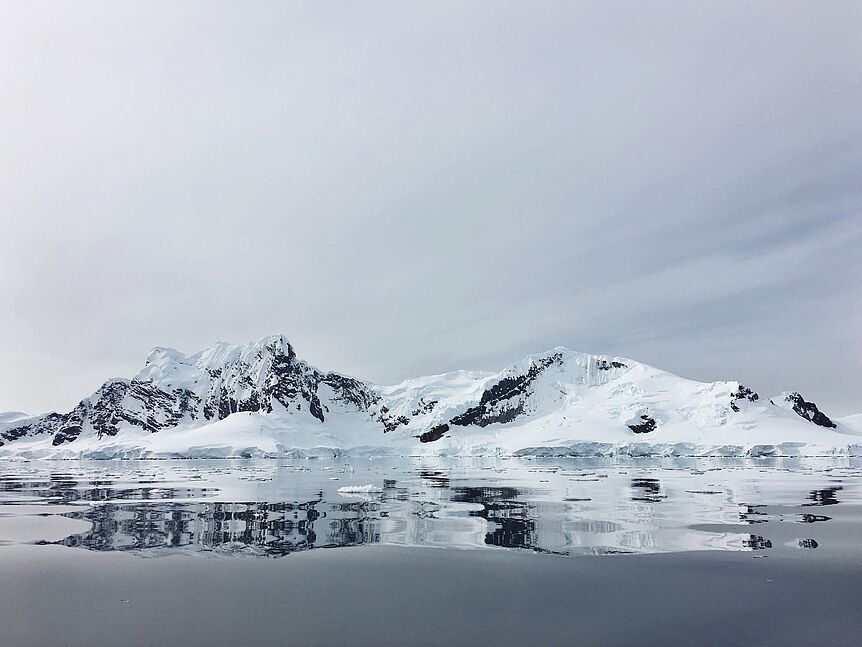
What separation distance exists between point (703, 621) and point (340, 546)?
10.4 meters

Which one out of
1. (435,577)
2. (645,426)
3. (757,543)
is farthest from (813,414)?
(435,577)

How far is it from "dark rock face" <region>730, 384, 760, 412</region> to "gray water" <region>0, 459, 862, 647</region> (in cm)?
16708

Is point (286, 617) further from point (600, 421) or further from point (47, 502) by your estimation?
point (600, 421)

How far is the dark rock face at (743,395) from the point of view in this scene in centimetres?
17262

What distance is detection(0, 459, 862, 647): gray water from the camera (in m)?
9.30

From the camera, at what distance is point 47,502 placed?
30.6 metres

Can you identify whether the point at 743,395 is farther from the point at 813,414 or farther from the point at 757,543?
the point at 757,543

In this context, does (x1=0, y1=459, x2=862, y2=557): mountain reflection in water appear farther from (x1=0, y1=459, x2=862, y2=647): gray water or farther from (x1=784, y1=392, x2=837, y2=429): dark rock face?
(x1=784, y1=392, x2=837, y2=429): dark rock face

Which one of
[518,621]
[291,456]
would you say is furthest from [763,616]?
[291,456]

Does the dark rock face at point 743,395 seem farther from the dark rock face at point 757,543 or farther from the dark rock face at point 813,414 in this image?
the dark rock face at point 757,543

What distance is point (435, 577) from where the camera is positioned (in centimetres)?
1296

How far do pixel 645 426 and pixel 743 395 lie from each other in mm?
33084

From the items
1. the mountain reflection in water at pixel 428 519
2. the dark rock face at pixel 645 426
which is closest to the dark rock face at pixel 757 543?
the mountain reflection in water at pixel 428 519

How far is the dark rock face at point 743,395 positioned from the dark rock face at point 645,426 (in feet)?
79.4
